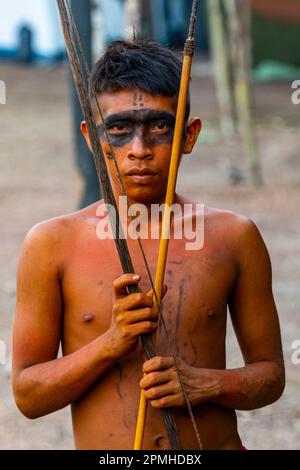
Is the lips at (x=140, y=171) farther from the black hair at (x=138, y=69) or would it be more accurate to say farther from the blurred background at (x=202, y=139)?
the blurred background at (x=202, y=139)

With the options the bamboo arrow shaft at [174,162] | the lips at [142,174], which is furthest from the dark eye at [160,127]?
the bamboo arrow shaft at [174,162]

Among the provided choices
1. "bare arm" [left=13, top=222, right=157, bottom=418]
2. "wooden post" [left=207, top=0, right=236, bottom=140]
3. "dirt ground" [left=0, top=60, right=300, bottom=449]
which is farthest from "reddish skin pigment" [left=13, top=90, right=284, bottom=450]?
"wooden post" [left=207, top=0, right=236, bottom=140]

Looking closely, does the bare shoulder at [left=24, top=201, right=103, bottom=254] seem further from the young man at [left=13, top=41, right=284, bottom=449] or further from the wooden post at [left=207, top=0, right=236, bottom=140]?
the wooden post at [left=207, top=0, right=236, bottom=140]

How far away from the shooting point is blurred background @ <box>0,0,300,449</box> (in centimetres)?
450

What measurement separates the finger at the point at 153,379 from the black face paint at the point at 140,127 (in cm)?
55

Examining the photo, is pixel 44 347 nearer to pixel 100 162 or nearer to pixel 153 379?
pixel 153 379

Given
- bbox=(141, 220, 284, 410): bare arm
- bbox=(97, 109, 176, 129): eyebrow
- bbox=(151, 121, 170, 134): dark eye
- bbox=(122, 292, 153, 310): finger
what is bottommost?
bbox=(141, 220, 284, 410): bare arm

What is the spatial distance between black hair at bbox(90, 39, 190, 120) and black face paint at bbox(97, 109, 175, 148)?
0.21ft

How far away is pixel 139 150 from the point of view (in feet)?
7.19

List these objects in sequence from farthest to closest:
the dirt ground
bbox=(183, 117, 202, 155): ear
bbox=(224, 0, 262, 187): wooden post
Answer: bbox=(224, 0, 262, 187): wooden post < the dirt ground < bbox=(183, 117, 202, 155): ear

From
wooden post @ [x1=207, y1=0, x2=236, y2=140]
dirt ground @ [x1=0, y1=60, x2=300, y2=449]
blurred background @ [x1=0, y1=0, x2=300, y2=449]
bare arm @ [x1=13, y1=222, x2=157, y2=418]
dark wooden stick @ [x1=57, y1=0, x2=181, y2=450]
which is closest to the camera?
dark wooden stick @ [x1=57, y1=0, x2=181, y2=450]

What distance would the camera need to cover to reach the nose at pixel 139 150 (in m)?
2.19

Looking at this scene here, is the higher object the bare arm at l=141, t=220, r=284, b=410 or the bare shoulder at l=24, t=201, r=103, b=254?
the bare shoulder at l=24, t=201, r=103, b=254

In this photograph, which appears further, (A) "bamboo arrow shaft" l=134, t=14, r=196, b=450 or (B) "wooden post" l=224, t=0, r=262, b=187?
(B) "wooden post" l=224, t=0, r=262, b=187
